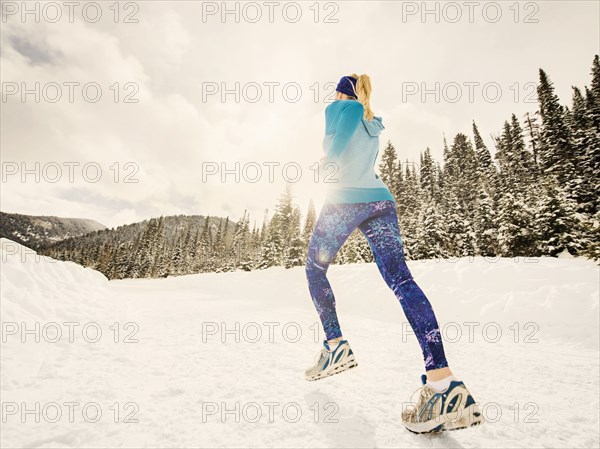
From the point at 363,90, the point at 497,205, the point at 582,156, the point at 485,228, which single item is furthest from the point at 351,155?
the point at 582,156

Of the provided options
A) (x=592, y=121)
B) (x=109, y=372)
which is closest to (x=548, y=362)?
(x=109, y=372)

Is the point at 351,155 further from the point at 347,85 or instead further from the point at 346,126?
the point at 347,85

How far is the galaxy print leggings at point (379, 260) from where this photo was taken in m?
1.94

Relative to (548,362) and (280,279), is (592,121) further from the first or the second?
(548,362)

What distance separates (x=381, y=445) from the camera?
178cm

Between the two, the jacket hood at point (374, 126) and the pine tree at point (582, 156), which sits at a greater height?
the pine tree at point (582, 156)

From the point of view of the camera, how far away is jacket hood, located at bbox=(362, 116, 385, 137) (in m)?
2.49

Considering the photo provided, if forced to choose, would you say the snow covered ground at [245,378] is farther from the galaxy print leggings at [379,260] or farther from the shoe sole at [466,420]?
the galaxy print leggings at [379,260]

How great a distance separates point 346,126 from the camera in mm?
2398

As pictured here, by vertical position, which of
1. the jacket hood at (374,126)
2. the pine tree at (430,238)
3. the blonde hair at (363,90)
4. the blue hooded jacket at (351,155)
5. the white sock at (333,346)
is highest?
the pine tree at (430,238)

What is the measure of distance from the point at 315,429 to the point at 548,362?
402 centimetres

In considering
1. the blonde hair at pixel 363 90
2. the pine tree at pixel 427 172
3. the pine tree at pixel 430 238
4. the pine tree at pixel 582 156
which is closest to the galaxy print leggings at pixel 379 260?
the blonde hair at pixel 363 90

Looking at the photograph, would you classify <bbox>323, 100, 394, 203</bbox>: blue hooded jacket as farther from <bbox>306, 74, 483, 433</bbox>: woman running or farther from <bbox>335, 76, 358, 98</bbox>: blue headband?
<bbox>335, 76, 358, 98</bbox>: blue headband

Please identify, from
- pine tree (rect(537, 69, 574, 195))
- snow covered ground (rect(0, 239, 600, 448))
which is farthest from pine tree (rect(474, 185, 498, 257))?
snow covered ground (rect(0, 239, 600, 448))
